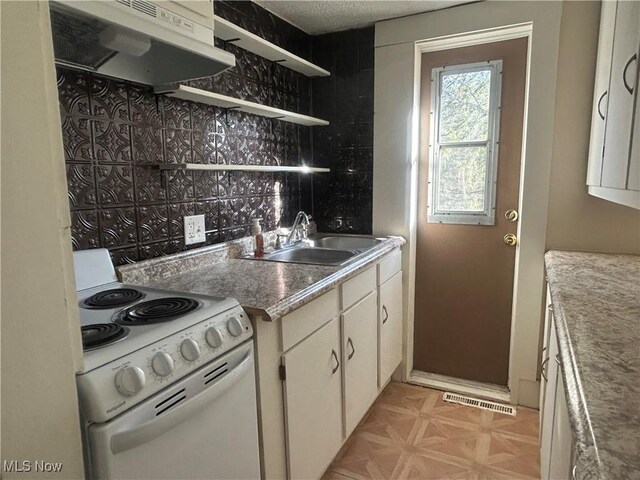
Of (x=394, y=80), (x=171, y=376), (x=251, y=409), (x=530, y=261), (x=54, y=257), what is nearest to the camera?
(x=54, y=257)

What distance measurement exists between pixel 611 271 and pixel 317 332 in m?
1.25

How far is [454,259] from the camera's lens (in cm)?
263

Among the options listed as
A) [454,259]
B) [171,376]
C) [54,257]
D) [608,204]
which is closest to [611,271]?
[608,204]

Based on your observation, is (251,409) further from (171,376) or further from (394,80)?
(394,80)

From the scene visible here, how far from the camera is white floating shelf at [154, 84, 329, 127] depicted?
1.62 m

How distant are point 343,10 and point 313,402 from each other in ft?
6.85

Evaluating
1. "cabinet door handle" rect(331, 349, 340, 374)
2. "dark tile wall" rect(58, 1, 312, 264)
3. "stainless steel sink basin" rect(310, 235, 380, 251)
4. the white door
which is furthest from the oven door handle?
"stainless steel sink basin" rect(310, 235, 380, 251)

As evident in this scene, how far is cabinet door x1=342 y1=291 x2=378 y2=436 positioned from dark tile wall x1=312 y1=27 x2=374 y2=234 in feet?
2.58

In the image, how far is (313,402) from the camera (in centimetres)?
163

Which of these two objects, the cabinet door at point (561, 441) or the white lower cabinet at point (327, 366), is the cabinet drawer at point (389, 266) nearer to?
the white lower cabinet at point (327, 366)

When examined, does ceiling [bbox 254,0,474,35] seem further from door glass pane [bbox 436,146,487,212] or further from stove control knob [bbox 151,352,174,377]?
stove control knob [bbox 151,352,174,377]

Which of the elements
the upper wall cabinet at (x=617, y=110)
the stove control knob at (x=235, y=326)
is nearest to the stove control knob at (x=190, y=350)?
the stove control knob at (x=235, y=326)

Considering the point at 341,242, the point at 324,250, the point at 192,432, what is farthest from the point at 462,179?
the point at 192,432

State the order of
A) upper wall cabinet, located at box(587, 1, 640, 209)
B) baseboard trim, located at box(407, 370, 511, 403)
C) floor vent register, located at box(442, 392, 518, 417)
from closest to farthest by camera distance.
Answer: upper wall cabinet, located at box(587, 1, 640, 209)
floor vent register, located at box(442, 392, 518, 417)
baseboard trim, located at box(407, 370, 511, 403)
